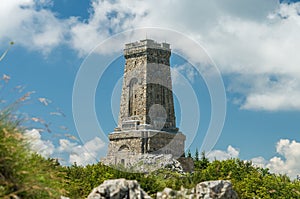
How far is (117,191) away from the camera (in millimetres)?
8828

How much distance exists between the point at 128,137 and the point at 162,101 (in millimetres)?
5828

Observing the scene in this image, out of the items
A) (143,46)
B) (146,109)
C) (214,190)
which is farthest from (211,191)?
(143,46)

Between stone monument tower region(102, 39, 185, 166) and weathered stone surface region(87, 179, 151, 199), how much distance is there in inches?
1555

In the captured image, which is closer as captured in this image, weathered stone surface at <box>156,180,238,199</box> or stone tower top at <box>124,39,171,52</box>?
weathered stone surface at <box>156,180,238,199</box>

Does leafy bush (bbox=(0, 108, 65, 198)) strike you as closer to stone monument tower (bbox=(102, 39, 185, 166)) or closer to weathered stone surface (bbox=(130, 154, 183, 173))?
weathered stone surface (bbox=(130, 154, 183, 173))

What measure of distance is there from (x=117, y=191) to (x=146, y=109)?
4261cm

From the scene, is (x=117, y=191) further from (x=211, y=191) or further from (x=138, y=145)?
(x=138, y=145)

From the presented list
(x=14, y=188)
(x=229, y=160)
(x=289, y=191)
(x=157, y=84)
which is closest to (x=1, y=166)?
(x=14, y=188)

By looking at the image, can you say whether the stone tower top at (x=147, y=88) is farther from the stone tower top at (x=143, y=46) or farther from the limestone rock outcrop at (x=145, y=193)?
the limestone rock outcrop at (x=145, y=193)

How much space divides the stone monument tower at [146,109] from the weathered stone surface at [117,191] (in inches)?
1555

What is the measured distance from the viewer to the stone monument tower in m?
49.7

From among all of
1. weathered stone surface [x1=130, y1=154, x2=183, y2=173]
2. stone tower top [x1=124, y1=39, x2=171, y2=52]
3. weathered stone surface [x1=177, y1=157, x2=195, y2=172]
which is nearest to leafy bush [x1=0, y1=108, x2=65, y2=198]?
weathered stone surface [x1=130, y1=154, x2=183, y2=173]

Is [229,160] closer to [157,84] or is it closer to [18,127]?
[157,84]

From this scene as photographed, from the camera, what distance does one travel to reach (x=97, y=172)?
3108 centimetres
